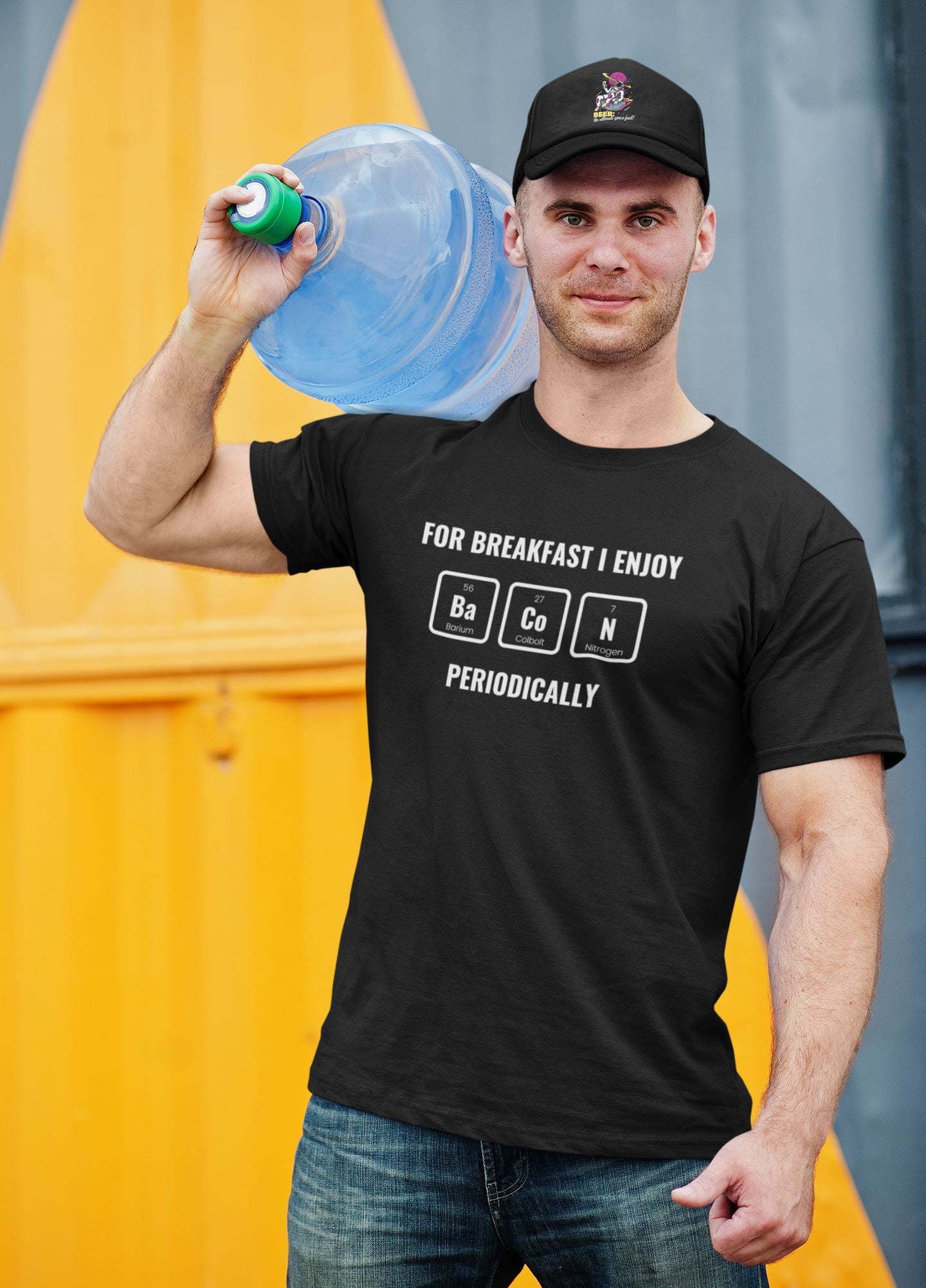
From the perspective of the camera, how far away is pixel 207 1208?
2691 mm

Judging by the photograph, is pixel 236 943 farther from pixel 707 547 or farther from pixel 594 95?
pixel 594 95

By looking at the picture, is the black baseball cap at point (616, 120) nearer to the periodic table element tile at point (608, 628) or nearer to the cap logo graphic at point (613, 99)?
the cap logo graphic at point (613, 99)

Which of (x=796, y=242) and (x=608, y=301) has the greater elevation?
(x=796, y=242)

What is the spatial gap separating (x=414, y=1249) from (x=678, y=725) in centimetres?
73

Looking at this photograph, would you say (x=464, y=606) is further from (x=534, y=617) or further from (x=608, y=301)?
(x=608, y=301)

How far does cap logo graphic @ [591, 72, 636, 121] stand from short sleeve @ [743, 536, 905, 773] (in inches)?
24.5

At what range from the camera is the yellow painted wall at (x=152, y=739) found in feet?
8.82

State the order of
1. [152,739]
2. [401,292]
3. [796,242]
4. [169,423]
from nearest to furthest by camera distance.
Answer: [169,423]
[401,292]
[796,242]
[152,739]

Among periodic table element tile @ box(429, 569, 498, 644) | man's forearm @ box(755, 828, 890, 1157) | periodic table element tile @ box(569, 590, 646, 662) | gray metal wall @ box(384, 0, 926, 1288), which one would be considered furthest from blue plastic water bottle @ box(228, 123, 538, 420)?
man's forearm @ box(755, 828, 890, 1157)

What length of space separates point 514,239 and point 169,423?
0.55m

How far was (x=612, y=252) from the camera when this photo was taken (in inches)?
66.1

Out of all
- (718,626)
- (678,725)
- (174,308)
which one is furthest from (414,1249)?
(174,308)

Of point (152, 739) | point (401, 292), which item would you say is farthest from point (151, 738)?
point (401, 292)

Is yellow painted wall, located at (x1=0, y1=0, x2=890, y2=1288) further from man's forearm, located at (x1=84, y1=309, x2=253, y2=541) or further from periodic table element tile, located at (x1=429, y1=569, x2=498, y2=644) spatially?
periodic table element tile, located at (x1=429, y1=569, x2=498, y2=644)
